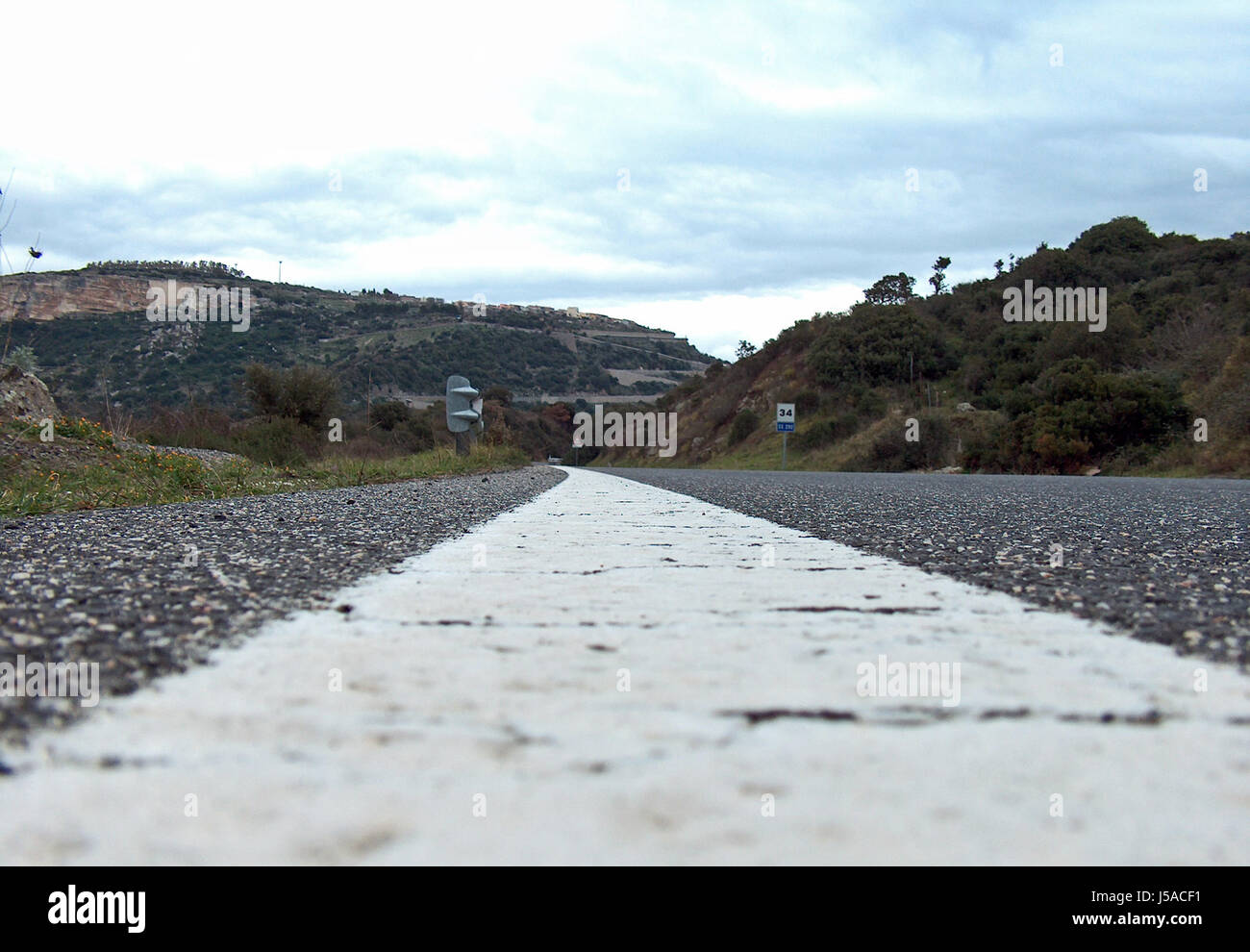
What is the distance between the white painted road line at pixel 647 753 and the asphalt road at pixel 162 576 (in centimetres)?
18

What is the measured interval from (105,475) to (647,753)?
355 inches

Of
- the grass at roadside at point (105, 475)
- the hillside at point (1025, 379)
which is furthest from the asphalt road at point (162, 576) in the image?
the hillside at point (1025, 379)

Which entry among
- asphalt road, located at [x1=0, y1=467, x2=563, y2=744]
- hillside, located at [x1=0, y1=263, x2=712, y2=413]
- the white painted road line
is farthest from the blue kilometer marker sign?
the white painted road line

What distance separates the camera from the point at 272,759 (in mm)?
1326

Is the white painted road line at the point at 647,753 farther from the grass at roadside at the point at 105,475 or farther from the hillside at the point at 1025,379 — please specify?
the hillside at the point at 1025,379

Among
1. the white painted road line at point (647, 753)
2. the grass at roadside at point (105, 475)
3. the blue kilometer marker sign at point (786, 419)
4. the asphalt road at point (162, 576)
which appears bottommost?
the white painted road line at point (647, 753)

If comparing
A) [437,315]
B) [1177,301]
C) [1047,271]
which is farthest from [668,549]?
[437,315]

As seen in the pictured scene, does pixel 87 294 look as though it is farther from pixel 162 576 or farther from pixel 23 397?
pixel 162 576

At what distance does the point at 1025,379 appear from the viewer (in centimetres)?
3325

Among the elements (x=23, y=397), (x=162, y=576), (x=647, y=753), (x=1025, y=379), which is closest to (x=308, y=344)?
(x=1025, y=379)

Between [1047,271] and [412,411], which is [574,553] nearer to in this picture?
[412,411]

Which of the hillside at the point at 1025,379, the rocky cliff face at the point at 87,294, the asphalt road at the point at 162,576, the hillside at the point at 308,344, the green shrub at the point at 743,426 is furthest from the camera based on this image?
the rocky cliff face at the point at 87,294

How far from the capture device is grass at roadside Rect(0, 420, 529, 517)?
7215 mm

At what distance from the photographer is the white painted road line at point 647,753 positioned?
110cm
